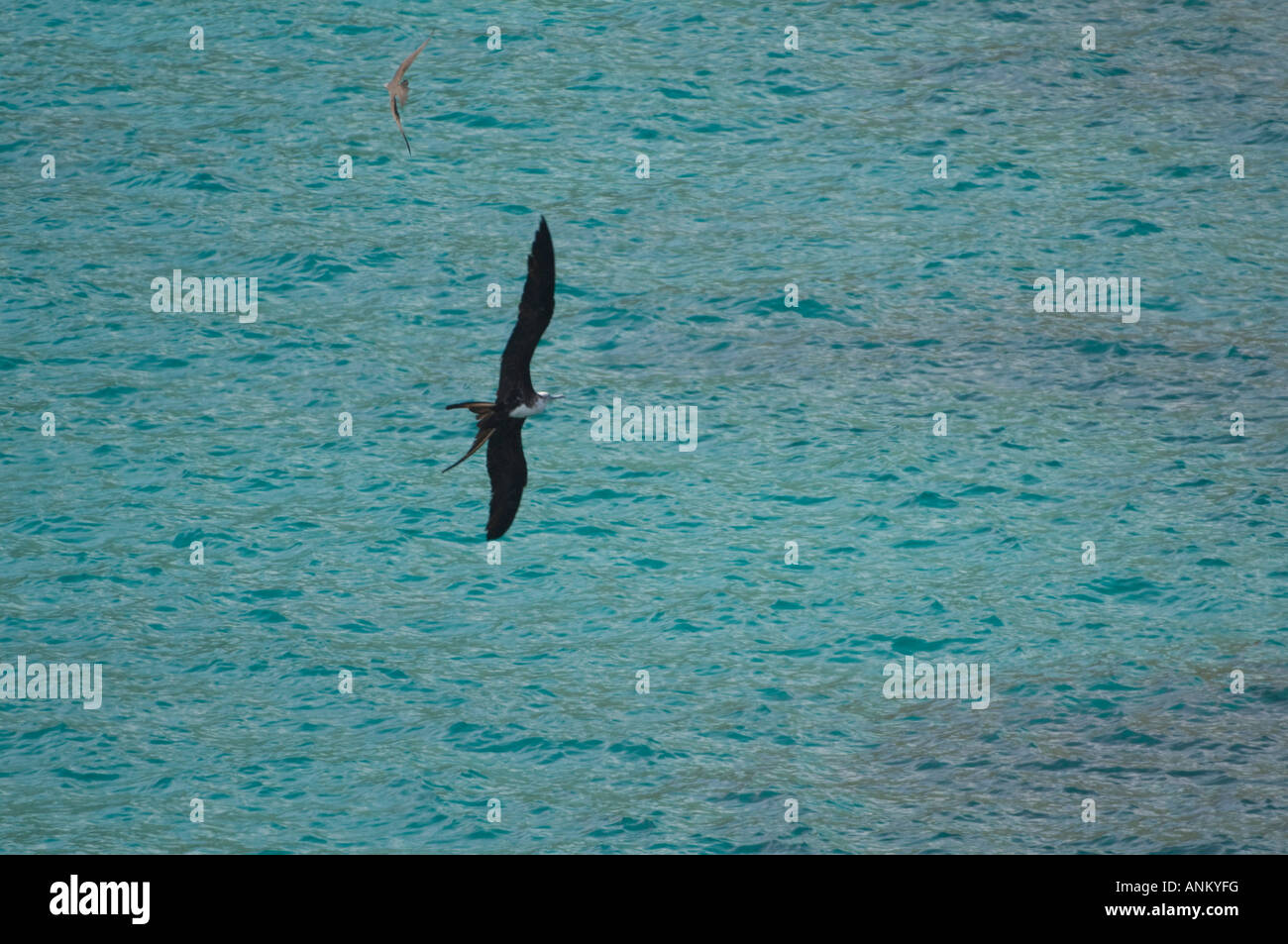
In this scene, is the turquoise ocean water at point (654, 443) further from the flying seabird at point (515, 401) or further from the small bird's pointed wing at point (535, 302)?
the small bird's pointed wing at point (535, 302)

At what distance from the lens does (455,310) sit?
40.7 m

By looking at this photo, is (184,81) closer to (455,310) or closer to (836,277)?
(455,310)

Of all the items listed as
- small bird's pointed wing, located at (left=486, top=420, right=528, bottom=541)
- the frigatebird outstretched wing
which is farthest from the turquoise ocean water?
the frigatebird outstretched wing

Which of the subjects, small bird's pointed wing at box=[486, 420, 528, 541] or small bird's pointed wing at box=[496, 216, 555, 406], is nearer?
small bird's pointed wing at box=[496, 216, 555, 406]

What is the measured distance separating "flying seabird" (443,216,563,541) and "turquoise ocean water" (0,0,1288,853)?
8.90 metres

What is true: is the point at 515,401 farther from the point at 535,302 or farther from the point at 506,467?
the point at 535,302

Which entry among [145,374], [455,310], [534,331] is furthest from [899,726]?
[145,374]

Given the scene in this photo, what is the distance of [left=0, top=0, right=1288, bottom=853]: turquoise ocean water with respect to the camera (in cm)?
2794

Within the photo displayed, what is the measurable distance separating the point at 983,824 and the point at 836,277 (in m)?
18.3

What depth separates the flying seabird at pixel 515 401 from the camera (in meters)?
17.6

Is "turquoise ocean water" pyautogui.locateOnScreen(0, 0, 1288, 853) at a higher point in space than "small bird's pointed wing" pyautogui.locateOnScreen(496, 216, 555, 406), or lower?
lower

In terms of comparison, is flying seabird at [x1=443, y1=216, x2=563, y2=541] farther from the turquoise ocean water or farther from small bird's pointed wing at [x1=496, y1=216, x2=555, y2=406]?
the turquoise ocean water

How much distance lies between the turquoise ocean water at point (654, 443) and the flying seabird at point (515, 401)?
8902mm

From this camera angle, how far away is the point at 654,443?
121 ft
